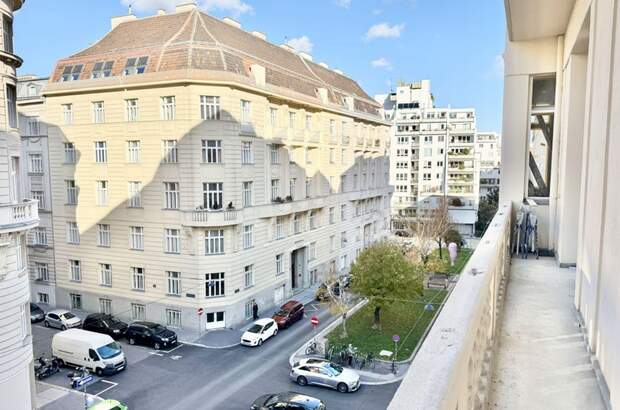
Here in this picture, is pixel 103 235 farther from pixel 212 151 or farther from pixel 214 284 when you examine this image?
pixel 212 151

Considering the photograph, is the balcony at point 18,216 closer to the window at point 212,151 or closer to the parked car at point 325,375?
the window at point 212,151

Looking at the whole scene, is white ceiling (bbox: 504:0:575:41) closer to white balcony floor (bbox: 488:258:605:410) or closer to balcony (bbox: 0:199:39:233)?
→ white balcony floor (bbox: 488:258:605:410)

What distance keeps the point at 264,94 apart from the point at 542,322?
20317mm

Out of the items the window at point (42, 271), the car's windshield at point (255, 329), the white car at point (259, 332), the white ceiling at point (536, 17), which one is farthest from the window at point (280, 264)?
the white ceiling at point (536, 17)

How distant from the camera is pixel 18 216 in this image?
468 inches

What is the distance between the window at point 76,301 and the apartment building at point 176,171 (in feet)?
0.22

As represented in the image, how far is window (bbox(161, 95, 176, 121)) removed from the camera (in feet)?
67.5

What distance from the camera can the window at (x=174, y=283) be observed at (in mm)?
21270

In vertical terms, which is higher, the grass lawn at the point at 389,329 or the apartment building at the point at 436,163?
the apartment building at the point at 436,163

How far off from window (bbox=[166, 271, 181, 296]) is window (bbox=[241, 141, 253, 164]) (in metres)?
6.27

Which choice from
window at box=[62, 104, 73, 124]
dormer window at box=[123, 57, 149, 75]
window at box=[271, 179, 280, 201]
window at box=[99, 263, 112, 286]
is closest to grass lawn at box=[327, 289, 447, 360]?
window at box=[271, 179, 280, 201]

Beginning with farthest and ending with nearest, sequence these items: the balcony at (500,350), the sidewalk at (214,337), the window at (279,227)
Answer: the window at (279,227) → the sidewalk at (214,337) → the balcony at (500,350)

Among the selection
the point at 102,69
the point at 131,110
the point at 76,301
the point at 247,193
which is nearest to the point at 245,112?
the point at 247,193

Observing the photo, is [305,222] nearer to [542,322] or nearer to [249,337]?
[249,337]
